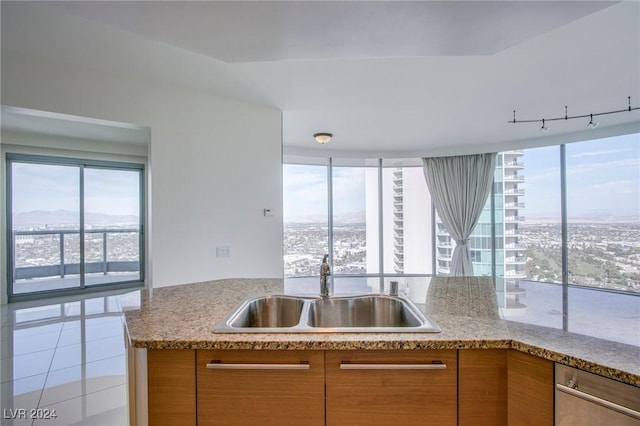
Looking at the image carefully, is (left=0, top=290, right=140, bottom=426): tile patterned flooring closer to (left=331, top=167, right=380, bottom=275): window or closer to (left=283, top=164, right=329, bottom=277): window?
(left=283, top=164, right=329, bottom=277): window

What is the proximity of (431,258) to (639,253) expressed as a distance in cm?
291

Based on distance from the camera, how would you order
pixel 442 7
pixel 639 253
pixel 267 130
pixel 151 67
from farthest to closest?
pixel 639 253 < pixel 267 130 < pixel 151 67 < pixel 442 7

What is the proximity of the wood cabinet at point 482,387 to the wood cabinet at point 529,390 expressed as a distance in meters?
0.03

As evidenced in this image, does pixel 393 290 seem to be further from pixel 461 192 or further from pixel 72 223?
pixel 72 223

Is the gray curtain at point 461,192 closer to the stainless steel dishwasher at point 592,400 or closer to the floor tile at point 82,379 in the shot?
the stainless steel dishwasher at point 592,400

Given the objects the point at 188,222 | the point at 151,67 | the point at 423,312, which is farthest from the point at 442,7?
the point at 188,222

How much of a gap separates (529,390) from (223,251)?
2.85 m

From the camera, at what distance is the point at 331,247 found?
599 cm

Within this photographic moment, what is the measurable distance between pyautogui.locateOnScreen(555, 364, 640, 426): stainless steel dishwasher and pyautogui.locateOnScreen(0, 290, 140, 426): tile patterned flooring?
5.96 ft

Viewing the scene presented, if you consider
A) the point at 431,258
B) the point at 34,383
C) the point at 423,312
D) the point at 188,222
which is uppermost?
the point at 188,222

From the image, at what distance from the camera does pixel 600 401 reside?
3.02ft

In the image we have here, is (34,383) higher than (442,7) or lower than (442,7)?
Answer: lower

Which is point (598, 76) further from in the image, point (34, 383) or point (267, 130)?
point (34, 383)

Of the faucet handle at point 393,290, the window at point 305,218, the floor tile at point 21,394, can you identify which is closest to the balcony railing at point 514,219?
the window at point 305,218
